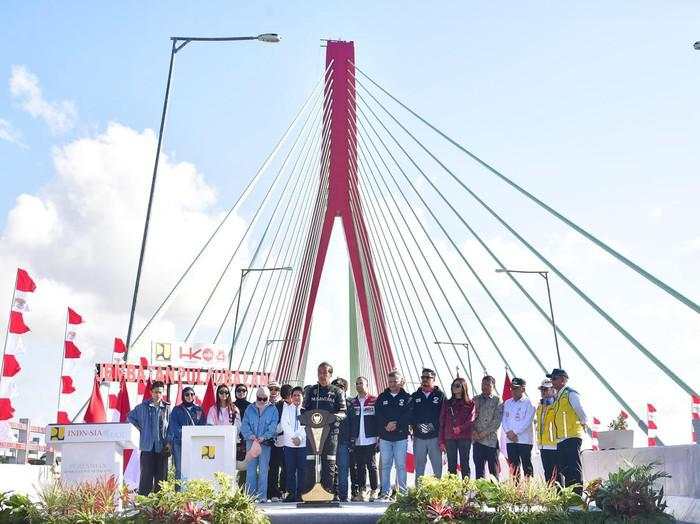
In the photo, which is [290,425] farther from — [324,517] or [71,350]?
[71,350]

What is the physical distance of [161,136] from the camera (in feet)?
59.9

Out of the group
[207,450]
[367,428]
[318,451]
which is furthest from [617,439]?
[207,450]

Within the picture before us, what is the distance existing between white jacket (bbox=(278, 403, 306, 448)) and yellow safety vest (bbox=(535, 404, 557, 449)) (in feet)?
10.7

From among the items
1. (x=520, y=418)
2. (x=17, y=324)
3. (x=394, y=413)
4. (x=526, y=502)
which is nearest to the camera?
(x=526, y=502)

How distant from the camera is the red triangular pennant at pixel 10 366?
42.2 feet

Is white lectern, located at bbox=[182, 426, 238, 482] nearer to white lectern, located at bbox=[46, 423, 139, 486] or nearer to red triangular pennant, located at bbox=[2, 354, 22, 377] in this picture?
white lectern, located at bbox=[46, 423, 139, 486]

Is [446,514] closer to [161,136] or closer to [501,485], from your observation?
[501,485]

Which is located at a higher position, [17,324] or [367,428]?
[17,324]

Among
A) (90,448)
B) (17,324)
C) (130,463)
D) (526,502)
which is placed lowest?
(526,502)

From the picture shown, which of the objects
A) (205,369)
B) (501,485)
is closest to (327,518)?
(501,485)

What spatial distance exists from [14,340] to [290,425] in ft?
15.1

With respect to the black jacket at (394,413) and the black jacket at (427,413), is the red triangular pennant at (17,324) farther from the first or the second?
the black jacket at (427,413)

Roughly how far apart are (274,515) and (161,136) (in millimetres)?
11060

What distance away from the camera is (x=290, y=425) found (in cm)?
1230
